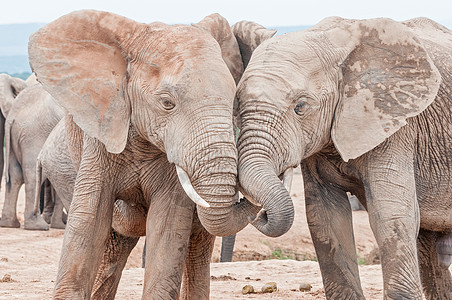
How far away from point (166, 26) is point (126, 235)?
4.79 ft

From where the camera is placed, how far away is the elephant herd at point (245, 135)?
430 cm

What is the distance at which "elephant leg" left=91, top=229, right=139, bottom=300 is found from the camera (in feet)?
19.2

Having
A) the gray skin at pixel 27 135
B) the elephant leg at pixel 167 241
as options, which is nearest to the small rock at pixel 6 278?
the elephant leg at pixel 167 241

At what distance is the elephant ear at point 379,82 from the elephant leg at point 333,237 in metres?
0.48

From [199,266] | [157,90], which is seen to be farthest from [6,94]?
[157,90]

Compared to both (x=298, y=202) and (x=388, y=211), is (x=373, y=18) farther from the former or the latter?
(x=298, y=202)

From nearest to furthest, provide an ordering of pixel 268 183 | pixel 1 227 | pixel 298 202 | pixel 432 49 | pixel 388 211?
pixel 268 183, pixel 388 211, pixel 432 49, pixel 1 227, pixel 298 202

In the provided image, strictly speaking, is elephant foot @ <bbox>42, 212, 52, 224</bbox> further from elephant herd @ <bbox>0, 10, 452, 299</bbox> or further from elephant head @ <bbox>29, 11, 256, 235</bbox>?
elephant head @ <bbox>29, 11, 256, 235</bbox>

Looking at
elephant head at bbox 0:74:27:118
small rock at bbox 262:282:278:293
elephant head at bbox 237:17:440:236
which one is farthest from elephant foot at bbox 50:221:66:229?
elephant head at bbox 237:17:440:236

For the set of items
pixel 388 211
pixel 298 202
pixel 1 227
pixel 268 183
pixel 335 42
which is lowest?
pixel 298 202

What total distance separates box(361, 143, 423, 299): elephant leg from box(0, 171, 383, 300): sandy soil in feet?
7.18

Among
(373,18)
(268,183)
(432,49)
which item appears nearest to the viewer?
(268,183)

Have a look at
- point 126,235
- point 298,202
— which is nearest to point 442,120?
point 126,235

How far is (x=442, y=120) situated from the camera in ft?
17.0
